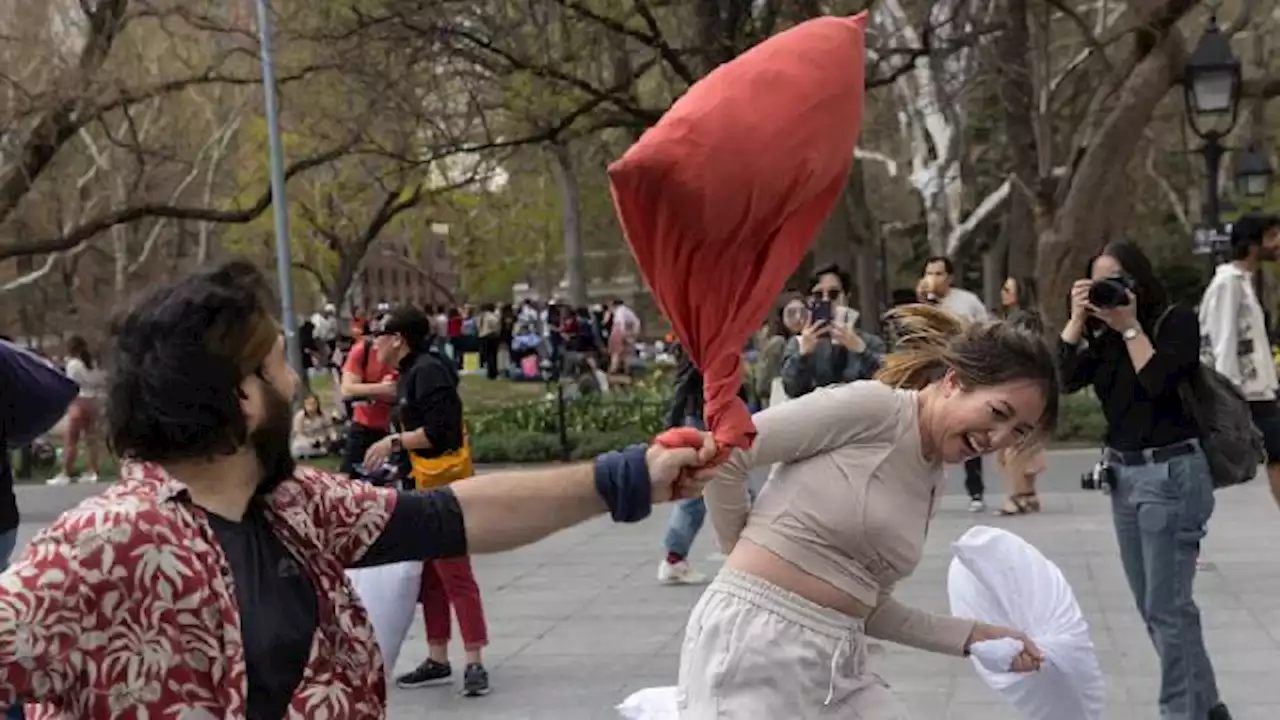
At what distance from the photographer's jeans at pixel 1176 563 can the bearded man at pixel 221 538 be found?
3029 mm

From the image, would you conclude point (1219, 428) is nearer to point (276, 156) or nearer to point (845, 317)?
point (845, 317)

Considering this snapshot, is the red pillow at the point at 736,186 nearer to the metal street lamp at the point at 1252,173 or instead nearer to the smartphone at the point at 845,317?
the smartphone at the point at 845,317

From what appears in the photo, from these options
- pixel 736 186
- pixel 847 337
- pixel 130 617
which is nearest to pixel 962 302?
pixel 847 337

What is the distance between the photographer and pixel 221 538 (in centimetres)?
217

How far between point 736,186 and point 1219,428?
3182mm

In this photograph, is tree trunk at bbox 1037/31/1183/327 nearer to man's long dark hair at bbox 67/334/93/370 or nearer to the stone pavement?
the stone pavement

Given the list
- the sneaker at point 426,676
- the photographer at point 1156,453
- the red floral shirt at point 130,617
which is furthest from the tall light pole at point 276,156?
the red floral shirt at point 130,617

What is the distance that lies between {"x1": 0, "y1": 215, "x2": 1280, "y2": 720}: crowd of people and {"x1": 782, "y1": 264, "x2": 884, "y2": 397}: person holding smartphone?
210cm

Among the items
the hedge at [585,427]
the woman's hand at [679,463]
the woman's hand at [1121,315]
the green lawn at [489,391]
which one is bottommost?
the green lawn at [489,391]

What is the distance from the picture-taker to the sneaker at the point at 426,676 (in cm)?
683

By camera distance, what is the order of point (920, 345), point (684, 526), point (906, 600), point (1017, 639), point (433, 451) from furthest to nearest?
point (684, 526), point (906, 600), point (433, 451), point (1017, 639), point (920, 345)

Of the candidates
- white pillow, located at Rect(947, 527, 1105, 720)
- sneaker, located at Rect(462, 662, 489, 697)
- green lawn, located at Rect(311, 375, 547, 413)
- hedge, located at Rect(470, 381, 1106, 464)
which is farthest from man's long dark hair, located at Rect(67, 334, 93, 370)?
white pillow, located at Rect(947, 527, 1105, 720)

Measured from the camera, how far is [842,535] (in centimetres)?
315

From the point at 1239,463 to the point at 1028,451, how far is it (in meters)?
1.80
